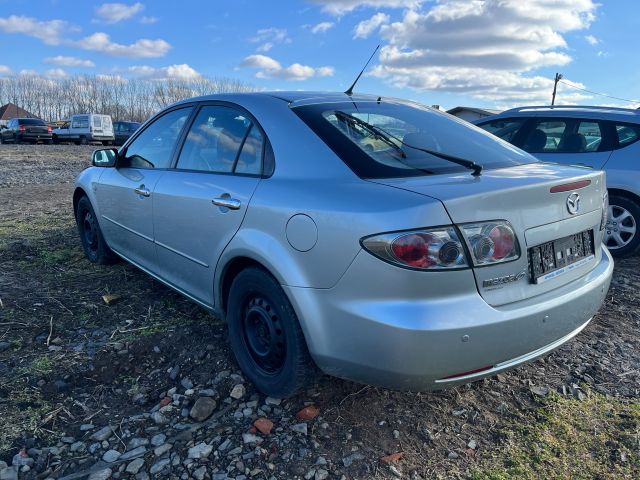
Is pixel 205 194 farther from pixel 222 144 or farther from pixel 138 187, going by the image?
pixel 138 187

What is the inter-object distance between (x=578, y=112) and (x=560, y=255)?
4164mm

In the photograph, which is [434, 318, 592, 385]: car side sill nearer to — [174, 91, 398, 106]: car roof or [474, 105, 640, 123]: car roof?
[174, 91, 398, 106]: car roof

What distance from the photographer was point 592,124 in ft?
18.6

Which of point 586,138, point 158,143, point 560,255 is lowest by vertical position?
point 560,255

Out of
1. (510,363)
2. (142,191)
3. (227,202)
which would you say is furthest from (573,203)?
(142,191)

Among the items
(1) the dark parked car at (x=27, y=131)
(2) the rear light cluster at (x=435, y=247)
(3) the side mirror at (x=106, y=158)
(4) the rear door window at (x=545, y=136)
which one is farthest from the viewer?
(1) the dark parked car at (x=27, y=131)

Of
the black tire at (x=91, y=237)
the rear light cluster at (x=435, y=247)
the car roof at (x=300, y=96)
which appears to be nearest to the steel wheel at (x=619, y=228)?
the car roof at (x=300, y=96)

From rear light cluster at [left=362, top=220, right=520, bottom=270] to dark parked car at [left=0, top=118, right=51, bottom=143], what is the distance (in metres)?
34.6

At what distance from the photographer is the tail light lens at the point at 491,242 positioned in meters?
2.02

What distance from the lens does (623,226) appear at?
5430 mm

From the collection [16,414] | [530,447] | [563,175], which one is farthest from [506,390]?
[16,414]

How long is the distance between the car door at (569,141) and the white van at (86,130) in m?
30.3

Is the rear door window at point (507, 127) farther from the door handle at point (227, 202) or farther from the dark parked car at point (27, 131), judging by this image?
the dark parked car at point (27, 131)

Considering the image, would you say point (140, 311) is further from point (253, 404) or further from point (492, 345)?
point (492, 345)
